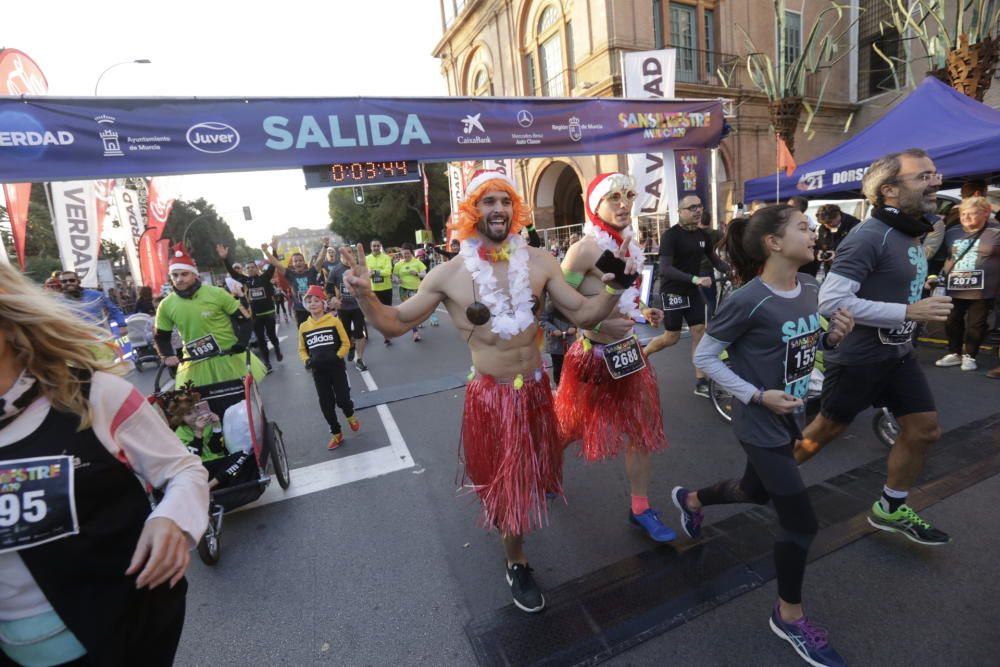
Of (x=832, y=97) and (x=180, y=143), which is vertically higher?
(x=832, y=97)

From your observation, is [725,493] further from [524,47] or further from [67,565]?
[524,47]

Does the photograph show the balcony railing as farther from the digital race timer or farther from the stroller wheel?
the stroller wheel

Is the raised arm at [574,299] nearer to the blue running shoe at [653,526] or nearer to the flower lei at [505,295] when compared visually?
the flower lei at [505,295]

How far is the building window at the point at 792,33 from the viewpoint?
741 inches

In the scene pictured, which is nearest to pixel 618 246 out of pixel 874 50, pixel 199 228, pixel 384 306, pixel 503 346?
pixel 503 346

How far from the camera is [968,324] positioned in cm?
515

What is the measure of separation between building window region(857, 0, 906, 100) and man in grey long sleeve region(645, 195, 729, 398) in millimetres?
16837

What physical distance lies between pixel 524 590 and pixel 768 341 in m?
1.64

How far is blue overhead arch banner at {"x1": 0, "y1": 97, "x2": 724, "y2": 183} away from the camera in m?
5.57

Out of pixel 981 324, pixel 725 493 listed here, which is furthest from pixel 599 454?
pixel 981 324

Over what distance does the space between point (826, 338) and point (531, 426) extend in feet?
4.59

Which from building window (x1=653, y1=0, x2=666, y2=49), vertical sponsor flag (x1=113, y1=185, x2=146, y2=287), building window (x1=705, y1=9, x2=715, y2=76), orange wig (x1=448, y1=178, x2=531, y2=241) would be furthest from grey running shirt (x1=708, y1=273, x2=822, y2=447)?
building window (x1=705, y1=9, x2=715, y2=76)

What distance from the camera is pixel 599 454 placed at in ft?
9.95

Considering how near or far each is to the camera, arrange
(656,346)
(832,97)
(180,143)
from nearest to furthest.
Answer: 1. (656,346)
2. (180,143)
3. (832,97)
